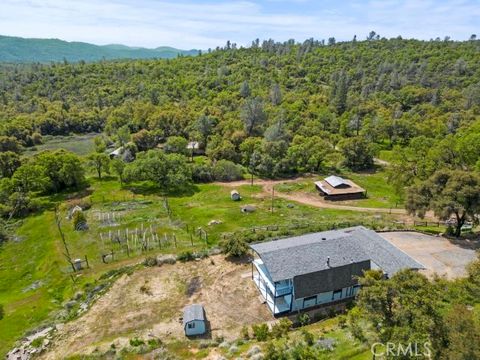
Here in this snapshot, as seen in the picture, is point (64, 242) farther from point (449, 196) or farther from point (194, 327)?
point (449, 196)

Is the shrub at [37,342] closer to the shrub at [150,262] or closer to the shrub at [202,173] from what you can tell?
the shrub at [150,262]

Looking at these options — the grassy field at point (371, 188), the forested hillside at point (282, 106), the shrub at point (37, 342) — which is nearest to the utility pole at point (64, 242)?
the shrub at point (37, 342)

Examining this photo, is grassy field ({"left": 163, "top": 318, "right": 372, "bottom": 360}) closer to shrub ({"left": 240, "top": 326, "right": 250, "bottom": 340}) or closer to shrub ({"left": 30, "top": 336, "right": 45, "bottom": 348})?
shrub ({"left": 240, "top": 326, "right": 250, "bottom": 340})

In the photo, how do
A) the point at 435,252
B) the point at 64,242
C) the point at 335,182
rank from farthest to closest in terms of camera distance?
the point at 335,182 → the point at 64,242 → the point at 435,252

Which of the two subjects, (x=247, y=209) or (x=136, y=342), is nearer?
(x=136, y=342)

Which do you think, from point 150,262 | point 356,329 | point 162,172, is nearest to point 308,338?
point 356,329

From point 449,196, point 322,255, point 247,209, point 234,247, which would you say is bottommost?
point 247,209
